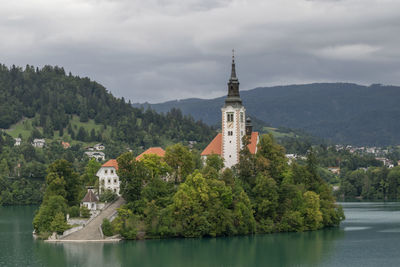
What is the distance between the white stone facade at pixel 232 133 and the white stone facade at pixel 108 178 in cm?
1629

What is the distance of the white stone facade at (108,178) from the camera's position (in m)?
94.5

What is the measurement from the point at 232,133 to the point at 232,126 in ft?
3.42

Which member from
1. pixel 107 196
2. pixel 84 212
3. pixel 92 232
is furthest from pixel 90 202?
pixel 92 232

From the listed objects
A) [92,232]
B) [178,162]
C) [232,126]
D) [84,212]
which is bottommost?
[92,232]

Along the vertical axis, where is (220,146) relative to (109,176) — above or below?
above

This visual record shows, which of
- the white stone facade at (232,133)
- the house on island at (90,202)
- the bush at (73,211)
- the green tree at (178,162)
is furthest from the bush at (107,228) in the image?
the white stone facade at (232,133)

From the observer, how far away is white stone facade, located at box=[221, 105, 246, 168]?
97.4 m

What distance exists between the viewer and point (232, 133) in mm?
98000

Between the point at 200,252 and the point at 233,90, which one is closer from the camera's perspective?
the point at 200,252

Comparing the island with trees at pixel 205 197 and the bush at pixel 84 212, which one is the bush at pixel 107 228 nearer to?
the island with trees at pixel 205 197

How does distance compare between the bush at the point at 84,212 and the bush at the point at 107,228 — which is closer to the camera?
the bush at the point at 107,228

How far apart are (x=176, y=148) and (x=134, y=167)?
8.06 metres

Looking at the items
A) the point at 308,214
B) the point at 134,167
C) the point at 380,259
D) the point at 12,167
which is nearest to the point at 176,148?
the point at 134,167

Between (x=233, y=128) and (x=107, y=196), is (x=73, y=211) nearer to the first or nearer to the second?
(x=107, y=196)
